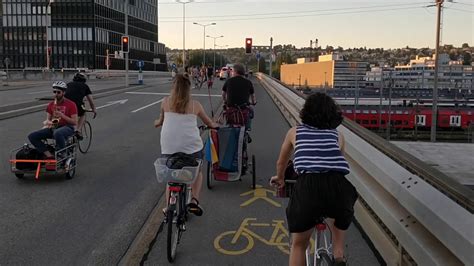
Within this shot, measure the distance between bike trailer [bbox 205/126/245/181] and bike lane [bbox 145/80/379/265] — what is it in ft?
0.80

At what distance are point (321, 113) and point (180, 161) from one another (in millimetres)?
1944

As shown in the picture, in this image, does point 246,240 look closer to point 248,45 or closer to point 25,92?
point 25,92


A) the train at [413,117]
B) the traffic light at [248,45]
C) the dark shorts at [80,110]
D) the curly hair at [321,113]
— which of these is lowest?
the train at [413,117]

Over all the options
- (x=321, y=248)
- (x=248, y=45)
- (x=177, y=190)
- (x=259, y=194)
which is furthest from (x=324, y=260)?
(x=248, y=45)

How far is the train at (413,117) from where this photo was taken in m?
40.9

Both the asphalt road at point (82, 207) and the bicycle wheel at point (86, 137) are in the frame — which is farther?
the bicycle wheel at point (86, 137)

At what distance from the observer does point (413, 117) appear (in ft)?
140

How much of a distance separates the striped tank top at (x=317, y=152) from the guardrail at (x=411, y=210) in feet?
2.11

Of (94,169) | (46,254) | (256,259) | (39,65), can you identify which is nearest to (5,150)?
(94,169)

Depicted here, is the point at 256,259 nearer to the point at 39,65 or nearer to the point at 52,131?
the point at 52,131

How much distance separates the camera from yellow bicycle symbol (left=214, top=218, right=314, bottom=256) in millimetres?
5066

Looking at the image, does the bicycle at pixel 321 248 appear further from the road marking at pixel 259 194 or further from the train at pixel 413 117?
the train at pixel 413 117

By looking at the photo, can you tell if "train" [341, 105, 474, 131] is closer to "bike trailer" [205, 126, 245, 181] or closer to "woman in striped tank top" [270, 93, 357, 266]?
"bike trailer" [205, 126, 245, 181]

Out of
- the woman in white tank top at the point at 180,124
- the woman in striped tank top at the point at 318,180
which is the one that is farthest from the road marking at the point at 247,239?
the woman in striped tank top at the point at 318,180
